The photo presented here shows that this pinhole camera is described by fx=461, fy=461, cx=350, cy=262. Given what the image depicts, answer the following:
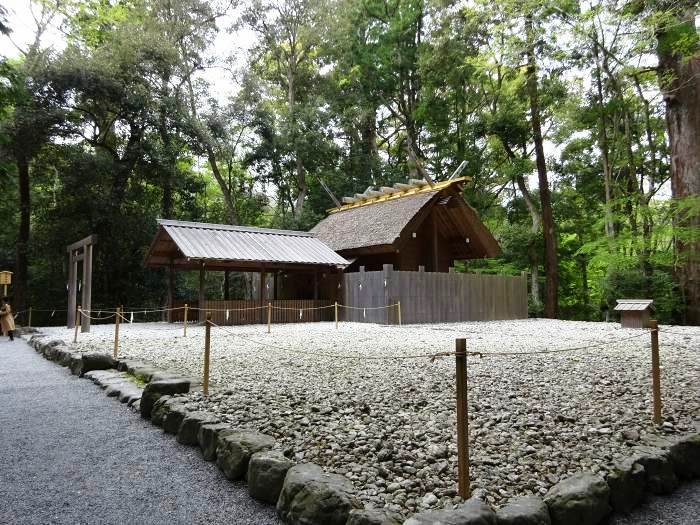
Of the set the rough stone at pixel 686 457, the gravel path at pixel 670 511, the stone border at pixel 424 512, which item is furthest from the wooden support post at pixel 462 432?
the rough stone at pixel 686 457

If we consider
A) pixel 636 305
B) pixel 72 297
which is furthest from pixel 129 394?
pixel 636 305

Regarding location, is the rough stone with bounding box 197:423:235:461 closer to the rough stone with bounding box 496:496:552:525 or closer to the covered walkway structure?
the rough stone with bounding box 496:496:552:525

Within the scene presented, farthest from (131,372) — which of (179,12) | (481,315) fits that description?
(179,12)

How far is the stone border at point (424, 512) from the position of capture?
2.27m

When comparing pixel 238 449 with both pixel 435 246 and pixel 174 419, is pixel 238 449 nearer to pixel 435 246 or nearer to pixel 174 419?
pixel 174 419

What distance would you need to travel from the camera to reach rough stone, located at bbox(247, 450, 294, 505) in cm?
277

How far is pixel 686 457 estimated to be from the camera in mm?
3117

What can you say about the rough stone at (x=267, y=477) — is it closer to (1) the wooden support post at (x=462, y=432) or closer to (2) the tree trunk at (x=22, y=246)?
(1) the wooden support post at (x=462, y=432)

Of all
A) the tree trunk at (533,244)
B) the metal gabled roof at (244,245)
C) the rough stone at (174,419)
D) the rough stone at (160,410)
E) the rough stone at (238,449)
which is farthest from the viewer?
the tree trunk at (533,244)

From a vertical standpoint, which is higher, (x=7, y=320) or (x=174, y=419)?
(x=7, y=320)

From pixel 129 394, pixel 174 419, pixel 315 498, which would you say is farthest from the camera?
pixel 129 394

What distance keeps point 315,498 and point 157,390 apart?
2756 millimetres

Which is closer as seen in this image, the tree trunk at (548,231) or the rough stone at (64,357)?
the rough stone at (64,357)

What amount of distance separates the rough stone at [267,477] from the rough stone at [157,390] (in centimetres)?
204
